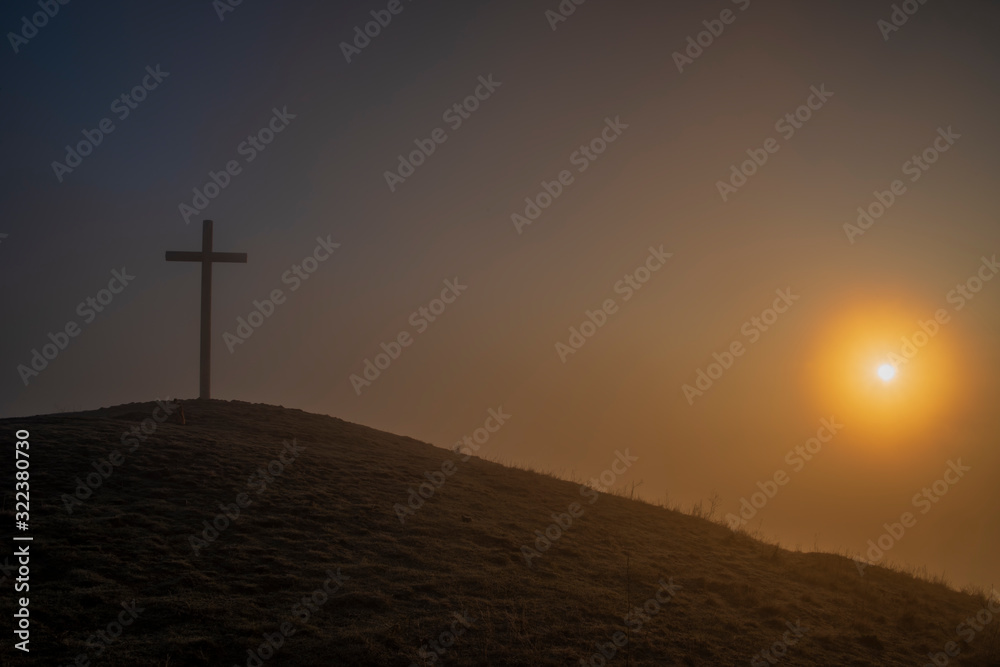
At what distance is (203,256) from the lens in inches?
984

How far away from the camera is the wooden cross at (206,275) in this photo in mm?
24688

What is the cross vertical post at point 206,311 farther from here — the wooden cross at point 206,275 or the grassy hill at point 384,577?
the grassy hill at point 384,577

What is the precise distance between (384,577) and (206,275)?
1778 cm

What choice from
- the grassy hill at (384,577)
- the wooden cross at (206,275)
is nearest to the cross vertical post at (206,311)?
the wooden cross at (206,275)

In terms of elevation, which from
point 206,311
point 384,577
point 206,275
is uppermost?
point 206,275

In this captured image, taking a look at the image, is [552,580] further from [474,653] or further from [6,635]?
[6,635]

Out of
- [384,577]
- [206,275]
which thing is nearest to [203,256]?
[206,275]

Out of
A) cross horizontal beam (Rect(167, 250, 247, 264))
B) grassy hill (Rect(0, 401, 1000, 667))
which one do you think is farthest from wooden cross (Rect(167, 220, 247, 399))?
grassy hill (Rect(0, 401, 1000, 667))

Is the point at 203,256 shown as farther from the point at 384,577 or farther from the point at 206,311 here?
the point at 384,577

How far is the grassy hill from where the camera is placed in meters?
8.36

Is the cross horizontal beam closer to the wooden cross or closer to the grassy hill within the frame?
the wooden cross

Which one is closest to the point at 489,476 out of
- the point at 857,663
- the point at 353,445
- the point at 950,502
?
the point at 353,445

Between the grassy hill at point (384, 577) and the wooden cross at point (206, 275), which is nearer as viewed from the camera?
the grassy hill at point (384, 577)

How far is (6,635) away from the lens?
758cm
